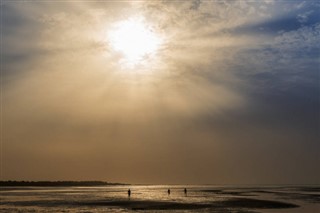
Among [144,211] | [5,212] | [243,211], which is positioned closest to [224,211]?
[243,211]

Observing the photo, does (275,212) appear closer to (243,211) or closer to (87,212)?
(243,211)

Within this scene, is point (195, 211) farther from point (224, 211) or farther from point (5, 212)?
point (5, 212)

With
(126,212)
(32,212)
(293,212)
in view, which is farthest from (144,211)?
(293,212)

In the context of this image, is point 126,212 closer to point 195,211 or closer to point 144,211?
point 144,211

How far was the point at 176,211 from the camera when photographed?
50.8 metres

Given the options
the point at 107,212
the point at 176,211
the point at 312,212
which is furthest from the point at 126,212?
the point at 312,212

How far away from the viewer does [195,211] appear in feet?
167

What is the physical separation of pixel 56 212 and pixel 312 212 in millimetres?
30273

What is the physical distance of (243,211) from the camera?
51344mm

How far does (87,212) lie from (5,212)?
9397 mm

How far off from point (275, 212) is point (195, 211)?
32.2ft

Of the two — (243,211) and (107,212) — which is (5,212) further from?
(243,211)

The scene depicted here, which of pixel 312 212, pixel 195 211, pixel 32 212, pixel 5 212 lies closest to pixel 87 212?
pixel 32 212

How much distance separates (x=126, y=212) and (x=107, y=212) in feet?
7.34
